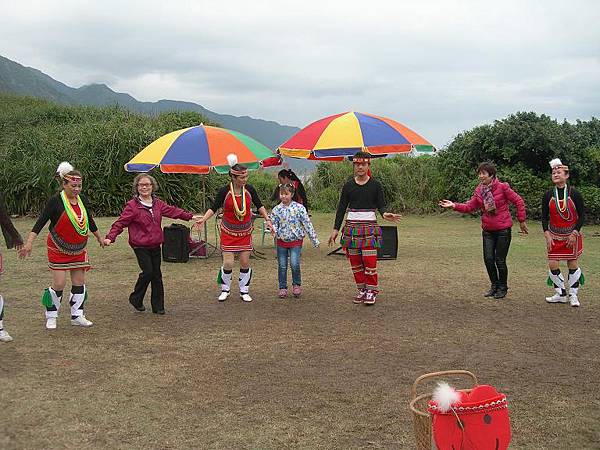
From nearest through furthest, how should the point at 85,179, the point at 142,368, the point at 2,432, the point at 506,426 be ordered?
1. the point at 506,426
2. the point at 2,432
3. the point at 142,368
4. the point at 85,179

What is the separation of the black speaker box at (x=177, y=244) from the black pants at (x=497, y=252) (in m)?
5.08

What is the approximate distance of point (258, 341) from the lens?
6.20m

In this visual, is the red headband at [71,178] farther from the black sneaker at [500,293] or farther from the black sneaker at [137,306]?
the black sneaker at [500,293]

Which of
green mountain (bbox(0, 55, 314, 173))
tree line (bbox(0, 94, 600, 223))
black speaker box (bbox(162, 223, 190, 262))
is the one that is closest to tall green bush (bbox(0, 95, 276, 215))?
tree line (bbox(0, 94, 600, 223))

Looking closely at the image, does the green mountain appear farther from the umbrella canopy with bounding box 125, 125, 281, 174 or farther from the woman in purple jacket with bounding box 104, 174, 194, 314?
the woman in purple jacket with bounding box 104, 174, 194, 314

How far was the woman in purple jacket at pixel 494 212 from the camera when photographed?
25.9ft

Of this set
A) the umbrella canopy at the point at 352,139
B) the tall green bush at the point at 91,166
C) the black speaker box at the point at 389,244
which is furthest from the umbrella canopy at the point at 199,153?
the tall green bush at the point at 91,166

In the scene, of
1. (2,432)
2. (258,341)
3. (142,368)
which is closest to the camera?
(2,432)

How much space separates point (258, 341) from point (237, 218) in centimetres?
204

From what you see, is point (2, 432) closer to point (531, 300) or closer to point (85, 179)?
point (531, 300)

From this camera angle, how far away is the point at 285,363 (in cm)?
552

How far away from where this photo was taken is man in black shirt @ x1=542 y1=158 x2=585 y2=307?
7523 mm

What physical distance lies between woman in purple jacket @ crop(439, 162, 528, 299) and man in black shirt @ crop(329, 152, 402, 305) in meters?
0.86

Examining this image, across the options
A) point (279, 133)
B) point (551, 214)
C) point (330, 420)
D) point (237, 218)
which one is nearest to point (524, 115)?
point (551, 214)
